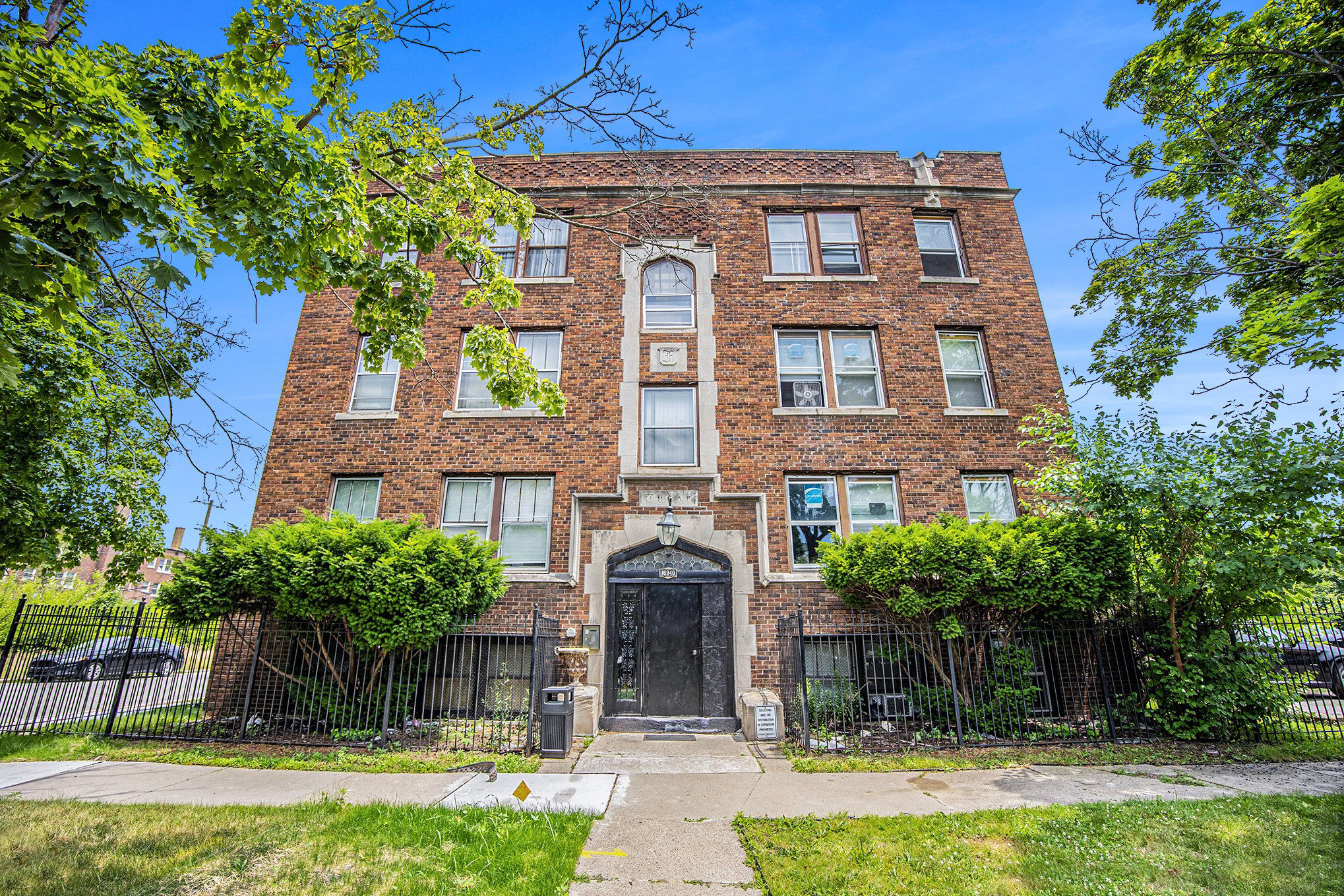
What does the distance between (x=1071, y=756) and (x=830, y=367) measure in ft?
26.2

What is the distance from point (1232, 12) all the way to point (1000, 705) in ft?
41.9

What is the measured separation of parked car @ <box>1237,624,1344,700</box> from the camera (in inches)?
344

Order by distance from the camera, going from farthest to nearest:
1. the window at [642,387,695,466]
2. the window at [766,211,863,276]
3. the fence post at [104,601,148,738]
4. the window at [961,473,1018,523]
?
the window at [766,211,863,276] → the window at [642,387,695,466] → the window at [961,473,1018,523] → the fence post at [104,601,148,738]

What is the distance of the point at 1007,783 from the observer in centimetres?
703

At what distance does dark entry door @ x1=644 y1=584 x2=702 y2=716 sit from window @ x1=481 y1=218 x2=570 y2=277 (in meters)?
7.65

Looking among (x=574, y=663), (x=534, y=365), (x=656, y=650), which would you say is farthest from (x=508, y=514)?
(x=656, y=650)

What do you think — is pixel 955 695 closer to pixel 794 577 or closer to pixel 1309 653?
pixel 794 577

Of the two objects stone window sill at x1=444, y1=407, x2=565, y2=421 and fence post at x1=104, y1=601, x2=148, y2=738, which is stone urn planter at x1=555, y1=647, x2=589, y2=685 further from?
fence post at x1=104, y1=601, x2=148, y2=738

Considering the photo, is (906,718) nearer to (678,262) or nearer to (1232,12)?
(678,262)

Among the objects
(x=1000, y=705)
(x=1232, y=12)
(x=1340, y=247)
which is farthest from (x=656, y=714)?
(x=1232, y=12)

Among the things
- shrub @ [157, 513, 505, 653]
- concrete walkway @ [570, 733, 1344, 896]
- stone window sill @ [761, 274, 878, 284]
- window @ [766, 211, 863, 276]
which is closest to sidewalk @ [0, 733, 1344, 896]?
concrete walkway @ [570, 733, 1344, 896]

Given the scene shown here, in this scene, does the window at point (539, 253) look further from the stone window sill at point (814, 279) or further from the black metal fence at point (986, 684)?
the black metal fence at point (986, 684)

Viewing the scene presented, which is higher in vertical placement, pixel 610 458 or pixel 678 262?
pixel 678 262

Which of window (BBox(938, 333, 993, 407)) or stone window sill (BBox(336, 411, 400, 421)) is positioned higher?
window (BBox(938, 333, 993, 407))
